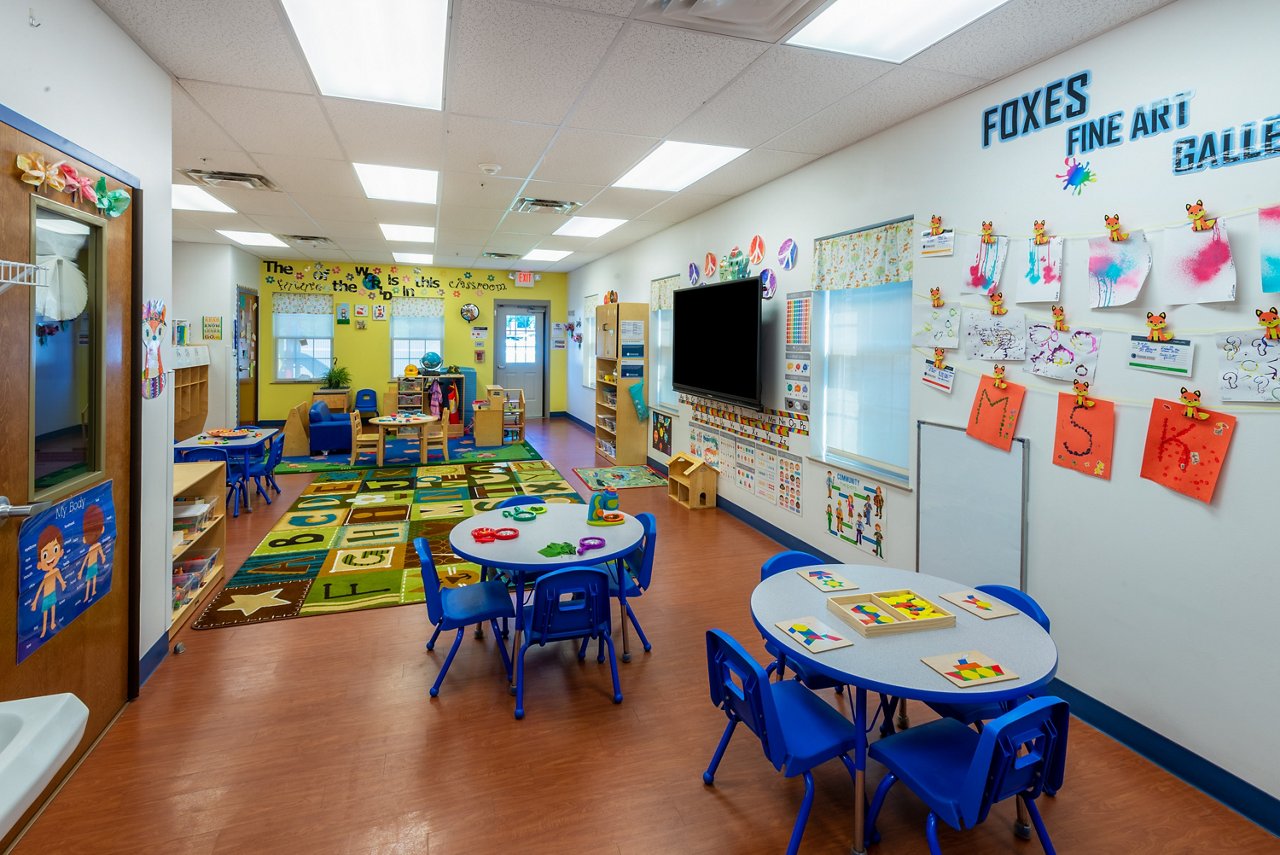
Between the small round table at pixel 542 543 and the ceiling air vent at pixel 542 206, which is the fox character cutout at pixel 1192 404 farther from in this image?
the ceiling air vent at pixel 542 206

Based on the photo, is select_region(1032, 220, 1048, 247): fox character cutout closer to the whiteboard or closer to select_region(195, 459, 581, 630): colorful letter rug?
the whiteboard

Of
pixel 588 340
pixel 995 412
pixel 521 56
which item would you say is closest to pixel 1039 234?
pixel 995 412

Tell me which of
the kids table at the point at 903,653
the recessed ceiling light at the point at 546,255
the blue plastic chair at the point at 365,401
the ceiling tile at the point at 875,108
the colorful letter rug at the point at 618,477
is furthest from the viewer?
the blue plastic chair at the point at 365,401

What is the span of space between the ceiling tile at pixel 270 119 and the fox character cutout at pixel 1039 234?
3.57 meters

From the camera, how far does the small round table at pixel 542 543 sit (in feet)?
9.46

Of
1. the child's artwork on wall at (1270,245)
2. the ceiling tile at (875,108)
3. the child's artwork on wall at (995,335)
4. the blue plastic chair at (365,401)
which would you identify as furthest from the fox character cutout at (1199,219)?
the blue plastic chair at (365,401)

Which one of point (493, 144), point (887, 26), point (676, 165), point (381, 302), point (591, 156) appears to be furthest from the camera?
point (381, 302)

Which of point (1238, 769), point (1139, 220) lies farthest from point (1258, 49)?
point (1238, 769)

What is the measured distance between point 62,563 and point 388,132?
2845 mm

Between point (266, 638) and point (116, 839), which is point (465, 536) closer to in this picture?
point (266, 638)

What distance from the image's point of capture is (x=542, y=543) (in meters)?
3.11

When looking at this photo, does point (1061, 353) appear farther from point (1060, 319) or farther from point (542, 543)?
point (542, 543)

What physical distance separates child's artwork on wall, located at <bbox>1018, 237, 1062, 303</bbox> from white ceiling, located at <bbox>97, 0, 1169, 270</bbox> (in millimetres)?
810

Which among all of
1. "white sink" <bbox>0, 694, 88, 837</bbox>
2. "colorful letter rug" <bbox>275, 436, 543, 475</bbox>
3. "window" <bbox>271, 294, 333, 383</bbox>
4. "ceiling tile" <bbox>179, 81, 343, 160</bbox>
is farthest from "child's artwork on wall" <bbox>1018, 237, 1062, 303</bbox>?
"window" <bbox>271, 294, 333, 383</bbox>
